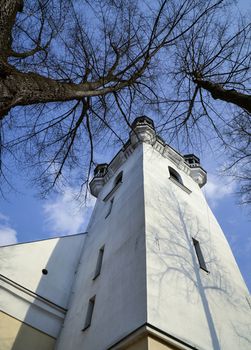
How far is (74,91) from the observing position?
5.58 meters

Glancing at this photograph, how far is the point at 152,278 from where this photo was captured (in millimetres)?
7234

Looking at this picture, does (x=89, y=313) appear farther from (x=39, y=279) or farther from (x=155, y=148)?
(x=155, y=148)

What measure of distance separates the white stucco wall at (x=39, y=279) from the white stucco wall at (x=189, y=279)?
5292 mm

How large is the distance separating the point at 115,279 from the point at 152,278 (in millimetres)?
1597

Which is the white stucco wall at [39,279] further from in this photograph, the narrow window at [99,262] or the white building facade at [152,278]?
the narrow window at [99,262]

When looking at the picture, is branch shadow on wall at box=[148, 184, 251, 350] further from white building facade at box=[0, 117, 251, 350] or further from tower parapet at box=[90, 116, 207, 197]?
tower parapet at box=[90, 116, 207, 197]

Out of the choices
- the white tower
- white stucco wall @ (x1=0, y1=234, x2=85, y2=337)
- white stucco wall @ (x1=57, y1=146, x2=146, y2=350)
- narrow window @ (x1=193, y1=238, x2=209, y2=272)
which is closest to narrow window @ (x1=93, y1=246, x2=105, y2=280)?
the white tower

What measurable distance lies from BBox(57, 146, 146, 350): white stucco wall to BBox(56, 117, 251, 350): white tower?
3 centimetres

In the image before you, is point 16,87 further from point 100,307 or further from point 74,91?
point 100,307

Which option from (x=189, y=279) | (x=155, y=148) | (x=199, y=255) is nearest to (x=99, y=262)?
(x=199, y=255)

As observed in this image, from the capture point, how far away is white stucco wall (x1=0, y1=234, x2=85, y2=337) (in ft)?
33.6

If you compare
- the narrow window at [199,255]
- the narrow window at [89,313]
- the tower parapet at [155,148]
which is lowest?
the narrow window at [89,313]

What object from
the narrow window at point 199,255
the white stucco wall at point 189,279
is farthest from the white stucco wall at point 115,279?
the narrow window at point 199,255

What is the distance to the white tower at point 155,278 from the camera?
6520mm
